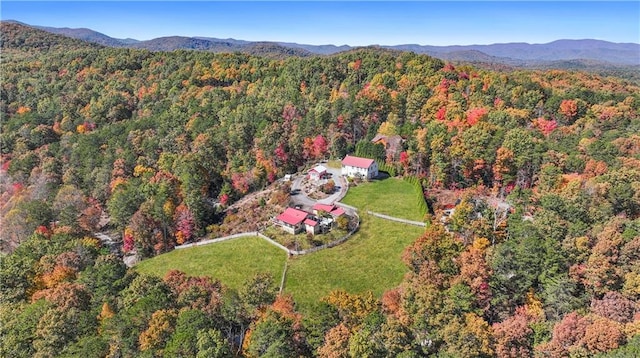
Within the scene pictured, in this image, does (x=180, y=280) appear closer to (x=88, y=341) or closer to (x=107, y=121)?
(x=88, y=341)

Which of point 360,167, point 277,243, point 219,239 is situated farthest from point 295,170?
point 277,243

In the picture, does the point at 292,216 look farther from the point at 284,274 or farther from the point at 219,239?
the point at 219,239

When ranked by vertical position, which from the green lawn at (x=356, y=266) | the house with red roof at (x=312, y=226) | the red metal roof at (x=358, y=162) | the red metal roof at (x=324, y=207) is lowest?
the green lawn at (x=356, y=266)

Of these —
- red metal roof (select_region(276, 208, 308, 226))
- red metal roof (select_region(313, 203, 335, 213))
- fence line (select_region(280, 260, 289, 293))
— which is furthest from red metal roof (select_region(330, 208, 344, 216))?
fence line (select_region(280, 260, 289, 293))

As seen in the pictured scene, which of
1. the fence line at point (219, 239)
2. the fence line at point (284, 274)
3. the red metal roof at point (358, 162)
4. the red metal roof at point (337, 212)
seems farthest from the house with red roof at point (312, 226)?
the red metal roof at point (358, 162)

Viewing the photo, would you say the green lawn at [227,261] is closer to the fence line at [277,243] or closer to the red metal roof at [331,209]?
the fence line at [277,243]

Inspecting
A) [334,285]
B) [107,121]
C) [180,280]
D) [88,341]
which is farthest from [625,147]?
[107,121]

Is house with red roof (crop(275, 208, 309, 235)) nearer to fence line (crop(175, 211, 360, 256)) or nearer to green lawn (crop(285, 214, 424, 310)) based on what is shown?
fence line (crop(175, 211, 360, 256))
